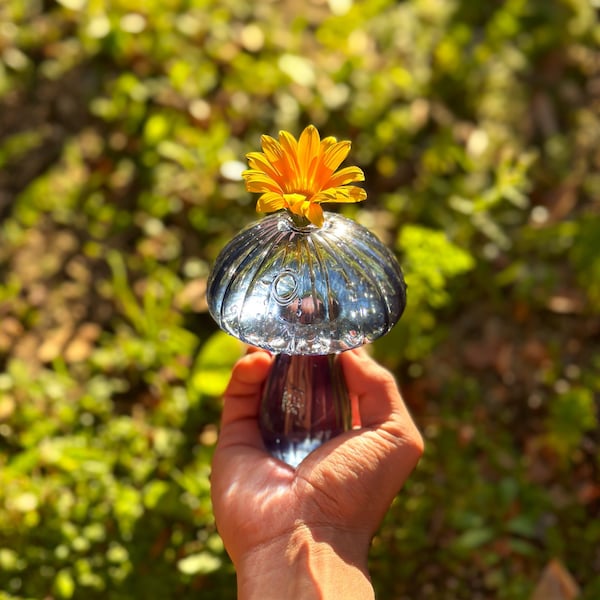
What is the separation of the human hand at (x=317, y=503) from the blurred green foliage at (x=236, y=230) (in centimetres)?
51

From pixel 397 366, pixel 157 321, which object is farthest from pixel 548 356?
pixel 157 321

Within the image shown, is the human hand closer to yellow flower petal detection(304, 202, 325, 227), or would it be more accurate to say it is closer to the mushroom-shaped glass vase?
the mushroom-shaped glass vase

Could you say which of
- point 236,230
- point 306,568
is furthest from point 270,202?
point 236,230

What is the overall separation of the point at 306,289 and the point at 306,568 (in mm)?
535

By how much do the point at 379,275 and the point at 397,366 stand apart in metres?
1.02

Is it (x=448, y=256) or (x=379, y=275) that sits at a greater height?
(x=379, y=275)

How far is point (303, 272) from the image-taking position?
151 cm

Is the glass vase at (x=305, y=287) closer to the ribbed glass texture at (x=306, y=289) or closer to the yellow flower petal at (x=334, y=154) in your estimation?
the ribbed glass texture at (x=306, y=289)

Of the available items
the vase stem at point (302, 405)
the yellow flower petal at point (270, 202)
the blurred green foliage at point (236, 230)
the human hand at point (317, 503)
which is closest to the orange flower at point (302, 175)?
the yellow flower petal at point (270, 202)

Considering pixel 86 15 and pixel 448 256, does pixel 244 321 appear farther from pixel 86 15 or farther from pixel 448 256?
pixel 86 15

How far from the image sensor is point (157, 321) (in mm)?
2602

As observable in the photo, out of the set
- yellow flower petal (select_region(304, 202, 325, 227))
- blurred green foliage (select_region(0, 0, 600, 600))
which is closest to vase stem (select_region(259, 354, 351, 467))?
yellow flower petal (select_region(304, 202, 325, 227))

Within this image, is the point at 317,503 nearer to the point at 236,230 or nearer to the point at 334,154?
the point at 334,154

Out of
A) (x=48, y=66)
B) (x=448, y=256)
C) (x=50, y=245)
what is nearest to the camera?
(x=448, y=256)
